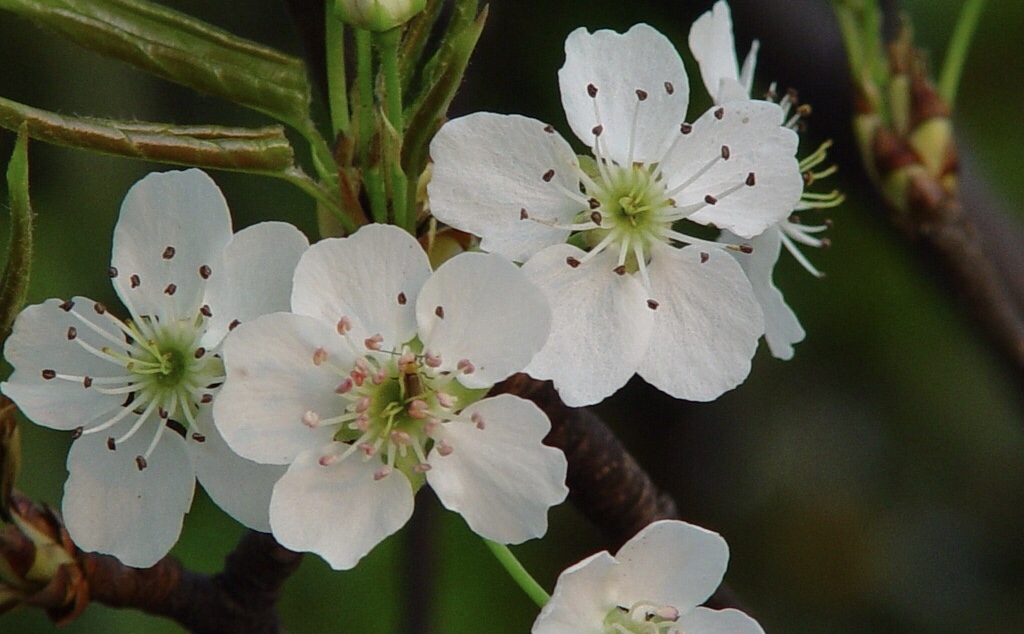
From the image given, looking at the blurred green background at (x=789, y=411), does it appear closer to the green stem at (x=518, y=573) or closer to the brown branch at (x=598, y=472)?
the brown branch at (x=598, y=472)

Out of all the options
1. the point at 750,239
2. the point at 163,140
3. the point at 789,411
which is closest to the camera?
the point at 163,140

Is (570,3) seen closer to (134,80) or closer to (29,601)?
(134,80)

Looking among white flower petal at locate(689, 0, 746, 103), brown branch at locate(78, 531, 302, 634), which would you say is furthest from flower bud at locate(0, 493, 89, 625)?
white flower petal at locate(689, 0, 746, 103)

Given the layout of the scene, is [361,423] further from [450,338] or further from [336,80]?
[336,80]

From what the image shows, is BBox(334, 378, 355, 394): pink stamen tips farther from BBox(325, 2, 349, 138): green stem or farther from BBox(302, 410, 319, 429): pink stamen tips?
BBox(325, 2, 349, 138): green stem

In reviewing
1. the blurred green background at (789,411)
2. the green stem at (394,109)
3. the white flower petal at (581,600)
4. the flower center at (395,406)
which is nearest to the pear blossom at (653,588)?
the white flower petal at (581,600)

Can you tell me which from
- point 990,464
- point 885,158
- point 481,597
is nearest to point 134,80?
point 481,597

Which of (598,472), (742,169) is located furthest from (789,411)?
(742,169)
